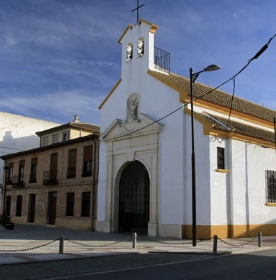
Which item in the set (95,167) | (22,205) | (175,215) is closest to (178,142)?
(175,215)

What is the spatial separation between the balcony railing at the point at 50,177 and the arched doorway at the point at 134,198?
7.67 m

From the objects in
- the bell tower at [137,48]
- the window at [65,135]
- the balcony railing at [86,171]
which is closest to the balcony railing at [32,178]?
the window at [65,135]

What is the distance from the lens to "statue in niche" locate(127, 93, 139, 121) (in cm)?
2289

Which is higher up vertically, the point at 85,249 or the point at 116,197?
the point at 116,197

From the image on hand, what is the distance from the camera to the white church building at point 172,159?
1905 cm

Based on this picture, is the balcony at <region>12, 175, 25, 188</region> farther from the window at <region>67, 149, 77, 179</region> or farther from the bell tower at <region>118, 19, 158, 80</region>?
the bell tower at <region>118, 19, 158, 80</region>

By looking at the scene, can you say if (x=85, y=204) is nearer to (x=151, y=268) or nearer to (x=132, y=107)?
(x=132, y=107)

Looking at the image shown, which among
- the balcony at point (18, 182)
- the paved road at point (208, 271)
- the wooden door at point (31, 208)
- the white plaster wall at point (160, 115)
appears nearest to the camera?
the paved road at point (208, 271)

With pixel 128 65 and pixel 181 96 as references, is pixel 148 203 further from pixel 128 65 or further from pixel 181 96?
pixel 128 65

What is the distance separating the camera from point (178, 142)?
20062 mm

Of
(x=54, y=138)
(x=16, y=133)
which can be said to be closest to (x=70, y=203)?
(x=54, y=138)

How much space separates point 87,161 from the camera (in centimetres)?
2675

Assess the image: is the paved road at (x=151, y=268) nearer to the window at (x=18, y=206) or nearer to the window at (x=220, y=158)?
the window at (x=220, y=158)

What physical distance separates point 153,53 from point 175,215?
9.70 meters
